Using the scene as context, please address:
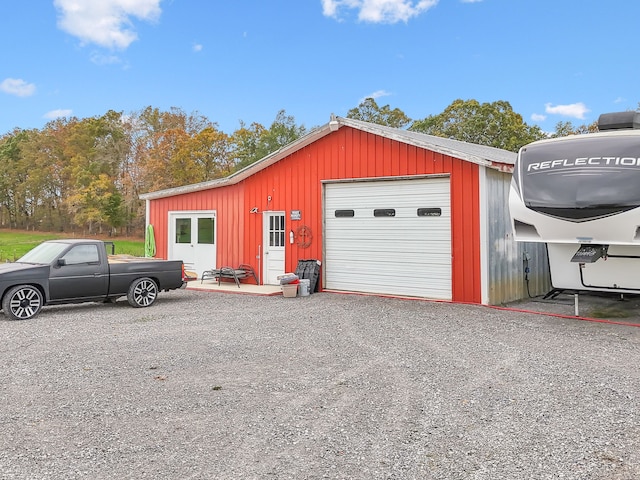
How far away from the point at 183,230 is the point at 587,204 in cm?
1087

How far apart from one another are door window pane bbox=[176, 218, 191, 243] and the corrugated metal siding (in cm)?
863

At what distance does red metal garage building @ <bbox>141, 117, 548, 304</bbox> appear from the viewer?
965cm

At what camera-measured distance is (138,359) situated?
5.69 meters

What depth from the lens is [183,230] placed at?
569 inches

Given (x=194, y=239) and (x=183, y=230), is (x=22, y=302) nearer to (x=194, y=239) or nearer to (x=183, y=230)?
(x=194, y=239)

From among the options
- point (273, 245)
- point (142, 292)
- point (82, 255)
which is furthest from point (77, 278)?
point (273, 245)

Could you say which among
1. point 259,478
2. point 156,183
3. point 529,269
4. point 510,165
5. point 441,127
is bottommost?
point 259,478

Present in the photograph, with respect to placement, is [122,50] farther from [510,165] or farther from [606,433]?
[606,433]

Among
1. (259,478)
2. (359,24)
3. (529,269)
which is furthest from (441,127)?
(259,478)

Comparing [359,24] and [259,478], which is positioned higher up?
[359,24]

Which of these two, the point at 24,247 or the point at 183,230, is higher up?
the point at 183,230

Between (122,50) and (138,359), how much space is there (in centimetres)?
2423

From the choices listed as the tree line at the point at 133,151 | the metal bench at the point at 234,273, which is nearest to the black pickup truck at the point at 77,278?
the metal bench at the point at 234,273

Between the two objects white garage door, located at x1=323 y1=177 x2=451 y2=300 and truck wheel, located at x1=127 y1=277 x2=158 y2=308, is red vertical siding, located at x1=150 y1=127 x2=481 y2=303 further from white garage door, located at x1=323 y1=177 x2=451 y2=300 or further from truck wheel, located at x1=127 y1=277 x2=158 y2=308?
truck wheel, located at x1=127 y1=277 x2=158 y2=308
